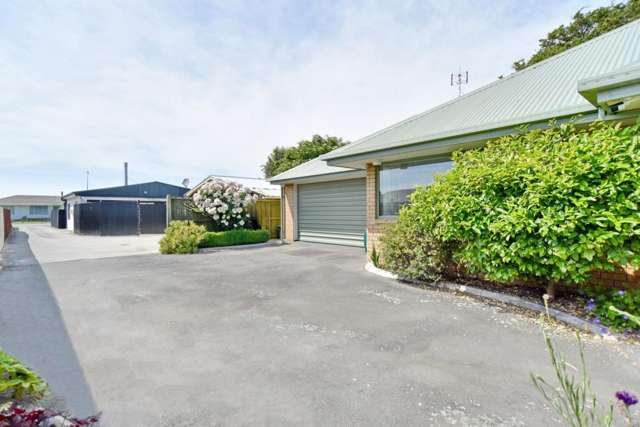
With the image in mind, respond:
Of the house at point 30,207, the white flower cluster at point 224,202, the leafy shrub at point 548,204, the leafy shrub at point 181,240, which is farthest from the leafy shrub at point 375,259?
the house at point 30,207

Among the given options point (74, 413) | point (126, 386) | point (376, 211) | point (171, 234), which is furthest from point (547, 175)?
point (171, 234)

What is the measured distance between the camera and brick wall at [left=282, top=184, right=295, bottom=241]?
1465cm

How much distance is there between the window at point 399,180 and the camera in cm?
777

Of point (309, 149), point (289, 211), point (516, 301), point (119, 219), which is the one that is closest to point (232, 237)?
point (289, 211)

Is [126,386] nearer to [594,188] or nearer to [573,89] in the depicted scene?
[594,188]

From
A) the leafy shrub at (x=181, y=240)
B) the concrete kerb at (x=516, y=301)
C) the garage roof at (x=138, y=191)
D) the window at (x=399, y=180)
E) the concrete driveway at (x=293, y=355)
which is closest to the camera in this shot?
the concrete driveway at (x=293, y=355)

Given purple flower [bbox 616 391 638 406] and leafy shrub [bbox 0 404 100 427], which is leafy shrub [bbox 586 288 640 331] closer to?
purple flower [bbox 616 391 638 406]

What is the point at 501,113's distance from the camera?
6422 millimetres

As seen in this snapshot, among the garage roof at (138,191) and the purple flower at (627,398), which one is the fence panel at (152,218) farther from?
the purple flower at (627,398)

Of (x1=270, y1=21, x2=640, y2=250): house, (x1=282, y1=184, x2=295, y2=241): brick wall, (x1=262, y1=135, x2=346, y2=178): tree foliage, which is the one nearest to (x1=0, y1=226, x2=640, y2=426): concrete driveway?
(x1=270, y1=21, x2=640, y2=250): house

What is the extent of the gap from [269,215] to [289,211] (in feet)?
5.81

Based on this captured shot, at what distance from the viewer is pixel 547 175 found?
4.36 meters

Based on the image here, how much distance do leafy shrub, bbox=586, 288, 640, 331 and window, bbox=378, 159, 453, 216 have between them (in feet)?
12.6

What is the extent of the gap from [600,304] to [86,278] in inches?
392
